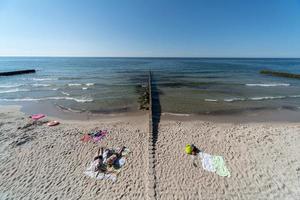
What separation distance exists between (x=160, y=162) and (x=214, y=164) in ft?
6.95

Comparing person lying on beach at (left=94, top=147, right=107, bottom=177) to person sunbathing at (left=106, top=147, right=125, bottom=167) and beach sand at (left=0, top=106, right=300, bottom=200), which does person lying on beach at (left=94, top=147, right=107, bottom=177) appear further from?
beach sand at (left=0, top=106, right=300, bottom=200)

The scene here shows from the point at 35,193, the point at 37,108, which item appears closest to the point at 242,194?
the point at 35,193

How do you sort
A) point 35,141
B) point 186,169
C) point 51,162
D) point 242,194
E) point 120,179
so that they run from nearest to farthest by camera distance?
point 242,194
point 120,179
point 186,169
point 51,162
point 35,141

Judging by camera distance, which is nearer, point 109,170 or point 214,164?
point 109,170

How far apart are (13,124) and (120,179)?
29.0 ft

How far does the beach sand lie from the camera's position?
4625 millimetres

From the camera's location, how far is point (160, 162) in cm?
578

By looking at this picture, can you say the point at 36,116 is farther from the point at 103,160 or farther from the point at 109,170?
the point at 109,170

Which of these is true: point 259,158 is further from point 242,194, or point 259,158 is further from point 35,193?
point 35,193

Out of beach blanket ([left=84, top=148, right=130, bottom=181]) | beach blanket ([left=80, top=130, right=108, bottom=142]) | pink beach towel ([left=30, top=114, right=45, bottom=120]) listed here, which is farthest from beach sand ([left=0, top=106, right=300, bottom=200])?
pink beach towel ([left=30, top=114, right=45, bottom=120])

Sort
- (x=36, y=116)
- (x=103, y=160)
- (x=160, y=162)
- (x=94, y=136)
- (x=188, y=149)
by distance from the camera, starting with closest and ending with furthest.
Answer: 1. (x=160, y=162)
2. (x=103, y=160)
3. (x=188, y=149)
4. (x=94, y=136)
5. (x=36, y=116)

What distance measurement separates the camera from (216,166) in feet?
18.4

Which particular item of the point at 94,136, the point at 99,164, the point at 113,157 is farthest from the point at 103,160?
the point at 94,136

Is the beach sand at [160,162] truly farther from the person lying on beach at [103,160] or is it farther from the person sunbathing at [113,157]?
the person sunbathing at [113,157]
